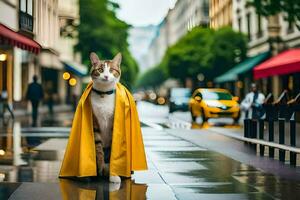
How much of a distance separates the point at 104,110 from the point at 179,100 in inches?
1190

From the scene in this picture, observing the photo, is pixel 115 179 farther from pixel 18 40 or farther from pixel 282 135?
pixel 18 40

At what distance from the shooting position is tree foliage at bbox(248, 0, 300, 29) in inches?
642

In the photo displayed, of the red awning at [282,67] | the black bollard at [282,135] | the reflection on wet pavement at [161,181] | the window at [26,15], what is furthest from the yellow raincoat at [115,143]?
the red awning at [282,67]

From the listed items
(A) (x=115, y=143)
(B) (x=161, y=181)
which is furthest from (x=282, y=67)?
(A) (x=115, y=143)

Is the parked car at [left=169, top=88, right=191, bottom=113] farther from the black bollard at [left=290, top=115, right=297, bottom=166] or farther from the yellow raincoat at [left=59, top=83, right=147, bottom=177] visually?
the yellow raincoat at [left=59, top=83, right=147, bottom=177]

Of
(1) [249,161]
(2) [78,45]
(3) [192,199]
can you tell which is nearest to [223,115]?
(1) [249,161]

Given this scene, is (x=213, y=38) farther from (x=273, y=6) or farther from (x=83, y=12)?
(x=273, y=6)

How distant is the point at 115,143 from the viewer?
23.1 ft

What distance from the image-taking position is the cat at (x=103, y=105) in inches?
279

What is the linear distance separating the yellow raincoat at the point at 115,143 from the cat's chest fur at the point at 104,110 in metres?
0.08

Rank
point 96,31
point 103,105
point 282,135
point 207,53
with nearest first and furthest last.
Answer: point 103,105, point 282,135, point 207,53, point 96,31

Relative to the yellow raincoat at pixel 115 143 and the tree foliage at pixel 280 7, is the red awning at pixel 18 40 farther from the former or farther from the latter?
the tree foliage at pixel 280 7

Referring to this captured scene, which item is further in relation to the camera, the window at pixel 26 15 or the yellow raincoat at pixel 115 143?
the window at pixel 26 15

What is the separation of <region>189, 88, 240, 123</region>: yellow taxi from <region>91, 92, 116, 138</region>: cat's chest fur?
16.9m
